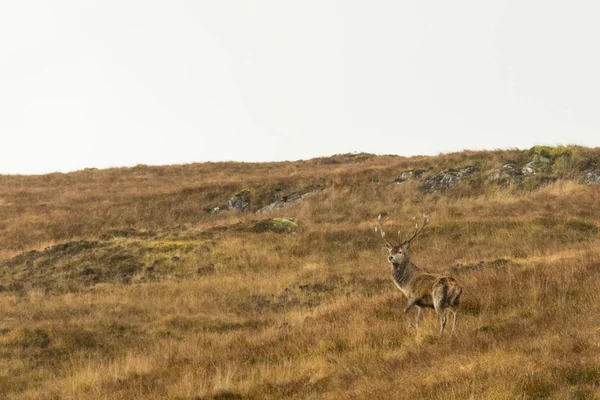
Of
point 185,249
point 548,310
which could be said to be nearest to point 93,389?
point 548,310

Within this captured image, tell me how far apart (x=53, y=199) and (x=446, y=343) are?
117 feet

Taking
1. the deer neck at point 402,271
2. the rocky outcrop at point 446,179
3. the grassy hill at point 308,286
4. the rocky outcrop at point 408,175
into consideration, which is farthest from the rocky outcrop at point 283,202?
the deer neck at point 402,271

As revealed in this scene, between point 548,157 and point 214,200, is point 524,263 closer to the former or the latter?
point 548,157

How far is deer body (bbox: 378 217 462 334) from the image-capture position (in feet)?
31.4

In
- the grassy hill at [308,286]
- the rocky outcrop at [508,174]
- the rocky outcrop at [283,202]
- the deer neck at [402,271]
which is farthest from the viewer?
the rocky outcrop at [283,202]

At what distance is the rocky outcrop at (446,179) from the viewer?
31995mm

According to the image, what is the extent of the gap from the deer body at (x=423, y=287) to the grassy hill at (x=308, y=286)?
1.55ft

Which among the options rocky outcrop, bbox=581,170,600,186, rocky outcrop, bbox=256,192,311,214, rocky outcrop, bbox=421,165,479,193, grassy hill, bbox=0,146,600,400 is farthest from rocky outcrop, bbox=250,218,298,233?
rocky outcrop, bbox=581,170,600,186

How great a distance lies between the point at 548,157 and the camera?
3200 cm

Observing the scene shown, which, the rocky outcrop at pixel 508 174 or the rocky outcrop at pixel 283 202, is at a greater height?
the rocky outcrop at pixel 508 174

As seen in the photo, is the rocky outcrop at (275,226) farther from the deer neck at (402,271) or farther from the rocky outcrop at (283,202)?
the deer neck at (402,271)

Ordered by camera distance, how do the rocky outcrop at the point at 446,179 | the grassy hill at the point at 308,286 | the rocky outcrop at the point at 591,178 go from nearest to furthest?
the grassy hill at the point at 308,286 → the rocky outcrop at the point at 591,178 → the rocky outcrop at the point at 446,179

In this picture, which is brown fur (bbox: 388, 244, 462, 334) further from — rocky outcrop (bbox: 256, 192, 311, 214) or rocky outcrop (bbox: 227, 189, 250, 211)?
rocky outcrop (bbox: 227, 189, 250, 211)

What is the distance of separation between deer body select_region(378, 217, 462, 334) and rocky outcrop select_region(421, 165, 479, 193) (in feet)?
70.0
